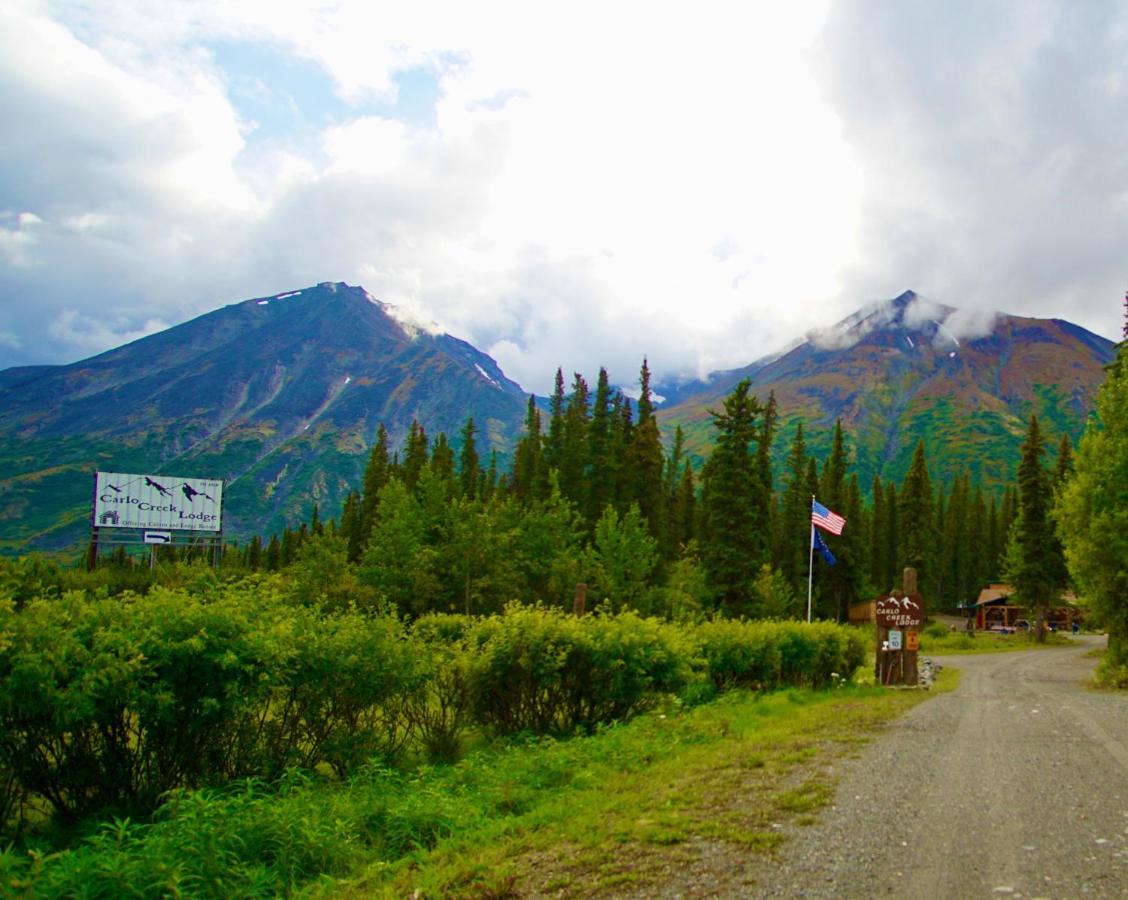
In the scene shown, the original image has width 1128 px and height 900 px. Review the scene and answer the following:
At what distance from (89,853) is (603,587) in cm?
3926

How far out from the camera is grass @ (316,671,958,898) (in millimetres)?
6394

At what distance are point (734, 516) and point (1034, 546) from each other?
24.0 meters

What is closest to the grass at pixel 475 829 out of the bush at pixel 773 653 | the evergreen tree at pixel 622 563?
the bush at pixel 773 653

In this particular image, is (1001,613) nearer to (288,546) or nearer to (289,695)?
(288,546)

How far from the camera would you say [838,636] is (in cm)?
2291

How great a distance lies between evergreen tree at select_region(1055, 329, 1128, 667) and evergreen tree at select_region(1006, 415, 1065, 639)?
119ft

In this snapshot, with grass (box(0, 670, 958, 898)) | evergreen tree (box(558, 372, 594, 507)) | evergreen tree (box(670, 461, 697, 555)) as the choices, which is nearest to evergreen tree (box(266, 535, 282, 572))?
evergreen tree (box(558, 372, 594, 507))

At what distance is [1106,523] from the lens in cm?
2102

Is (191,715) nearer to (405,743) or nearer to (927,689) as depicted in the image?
(405,743)

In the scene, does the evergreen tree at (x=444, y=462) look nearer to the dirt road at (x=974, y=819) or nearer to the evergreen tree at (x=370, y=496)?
the evergreen tree at (x=370, y=496)

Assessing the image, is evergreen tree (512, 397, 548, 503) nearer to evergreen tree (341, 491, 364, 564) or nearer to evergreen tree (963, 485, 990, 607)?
evergreen tree (341, 491, 364, 564)

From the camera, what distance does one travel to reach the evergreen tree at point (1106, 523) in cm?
2108

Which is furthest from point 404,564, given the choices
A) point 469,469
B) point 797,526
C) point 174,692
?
point 469,469

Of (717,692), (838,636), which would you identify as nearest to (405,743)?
(717,692)
